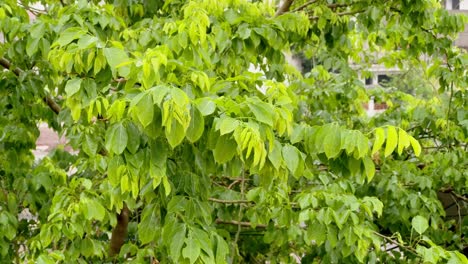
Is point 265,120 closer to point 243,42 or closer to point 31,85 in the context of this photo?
point 243,42

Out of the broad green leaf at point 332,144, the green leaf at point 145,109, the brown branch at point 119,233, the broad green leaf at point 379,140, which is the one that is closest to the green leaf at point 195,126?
the green leaf at point 145,109

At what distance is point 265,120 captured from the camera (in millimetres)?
1596

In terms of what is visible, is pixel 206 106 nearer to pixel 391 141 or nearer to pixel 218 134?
pixel 218 134

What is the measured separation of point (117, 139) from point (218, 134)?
308 millimetres

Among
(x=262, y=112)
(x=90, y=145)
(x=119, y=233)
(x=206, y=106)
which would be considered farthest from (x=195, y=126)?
(x=119, y=233)

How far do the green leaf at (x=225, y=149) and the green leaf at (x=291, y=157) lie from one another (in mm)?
226

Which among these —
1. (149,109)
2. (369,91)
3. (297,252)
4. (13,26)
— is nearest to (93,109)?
(149,109)

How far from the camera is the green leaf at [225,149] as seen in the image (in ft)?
5.27

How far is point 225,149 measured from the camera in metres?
1.62

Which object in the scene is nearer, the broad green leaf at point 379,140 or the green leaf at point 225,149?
the green leaf at point 225,149

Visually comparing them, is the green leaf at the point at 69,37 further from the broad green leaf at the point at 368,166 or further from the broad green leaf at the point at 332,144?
the broad green leaf at the point at 368,166

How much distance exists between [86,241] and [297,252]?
2.21 m

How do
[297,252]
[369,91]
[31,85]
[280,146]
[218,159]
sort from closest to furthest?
1. [218,159]
2. [280,146]
3. [31,85]
4. [297,252]
5. [369,91]

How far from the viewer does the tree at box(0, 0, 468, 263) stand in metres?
1.73
